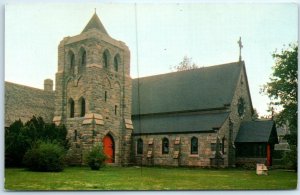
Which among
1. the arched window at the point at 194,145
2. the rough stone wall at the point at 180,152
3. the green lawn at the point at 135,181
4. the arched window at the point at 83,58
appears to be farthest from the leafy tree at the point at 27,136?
the arched window at the point at 194,145

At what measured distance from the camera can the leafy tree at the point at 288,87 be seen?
16.3 meters

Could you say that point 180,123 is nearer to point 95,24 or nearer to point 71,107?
point 71,107

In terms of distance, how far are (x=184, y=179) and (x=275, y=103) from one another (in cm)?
612

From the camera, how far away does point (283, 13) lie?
→ 1545 centimetres

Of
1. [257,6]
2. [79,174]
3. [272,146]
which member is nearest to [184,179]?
[79,174]

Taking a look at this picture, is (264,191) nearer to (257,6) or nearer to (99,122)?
(257,6)

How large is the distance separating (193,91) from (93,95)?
639 cm

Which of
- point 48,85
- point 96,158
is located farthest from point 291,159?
point 48,85

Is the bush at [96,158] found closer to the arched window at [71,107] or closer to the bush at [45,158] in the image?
the bush at [45,158]

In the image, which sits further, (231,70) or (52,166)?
(231,70)

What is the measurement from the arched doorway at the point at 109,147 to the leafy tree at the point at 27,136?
2.09 m

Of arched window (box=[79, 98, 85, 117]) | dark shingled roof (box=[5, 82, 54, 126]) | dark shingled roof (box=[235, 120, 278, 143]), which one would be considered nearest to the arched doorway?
arched window (box=[79, 98, 85, 117])

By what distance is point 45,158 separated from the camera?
17.5 meters

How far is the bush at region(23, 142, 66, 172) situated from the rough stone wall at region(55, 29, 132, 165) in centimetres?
204
